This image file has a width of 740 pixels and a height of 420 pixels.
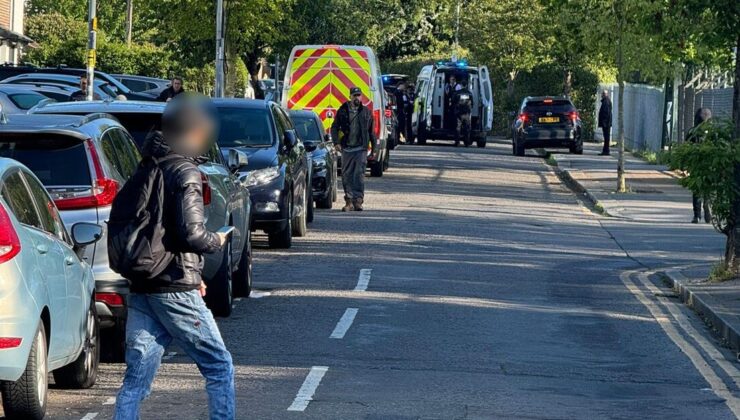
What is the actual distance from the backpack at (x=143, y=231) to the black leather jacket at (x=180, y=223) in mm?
34

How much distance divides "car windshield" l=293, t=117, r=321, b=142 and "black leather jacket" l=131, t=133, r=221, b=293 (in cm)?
1794

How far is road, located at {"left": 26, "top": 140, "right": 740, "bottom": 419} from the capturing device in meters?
9.74

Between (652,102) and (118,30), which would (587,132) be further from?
(118,30)

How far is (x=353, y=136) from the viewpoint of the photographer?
23609 millimetres

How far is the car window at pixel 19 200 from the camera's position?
854 centimetres

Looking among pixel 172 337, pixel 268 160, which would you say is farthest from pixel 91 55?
pixel 172 337

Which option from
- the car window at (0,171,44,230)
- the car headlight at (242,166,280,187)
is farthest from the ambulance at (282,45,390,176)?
→ the car window at (0,171,44,230)

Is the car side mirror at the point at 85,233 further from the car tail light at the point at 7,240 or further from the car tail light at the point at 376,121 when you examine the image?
the car tail light at the point at 376,121

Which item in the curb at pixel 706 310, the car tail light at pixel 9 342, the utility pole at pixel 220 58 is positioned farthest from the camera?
the utility pole at pixel 220 58

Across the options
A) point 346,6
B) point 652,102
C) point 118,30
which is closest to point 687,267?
point 652,102

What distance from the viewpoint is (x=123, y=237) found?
720 centimetres

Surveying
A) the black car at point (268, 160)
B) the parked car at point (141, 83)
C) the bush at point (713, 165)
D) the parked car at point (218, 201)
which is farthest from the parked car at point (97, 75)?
the parked car at point (218, 201)

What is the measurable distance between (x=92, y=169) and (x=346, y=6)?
66.0 metres

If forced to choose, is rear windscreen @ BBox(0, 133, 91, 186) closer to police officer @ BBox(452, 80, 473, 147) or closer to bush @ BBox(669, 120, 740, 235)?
bush @ BBox(669, 120, 740, 235)
